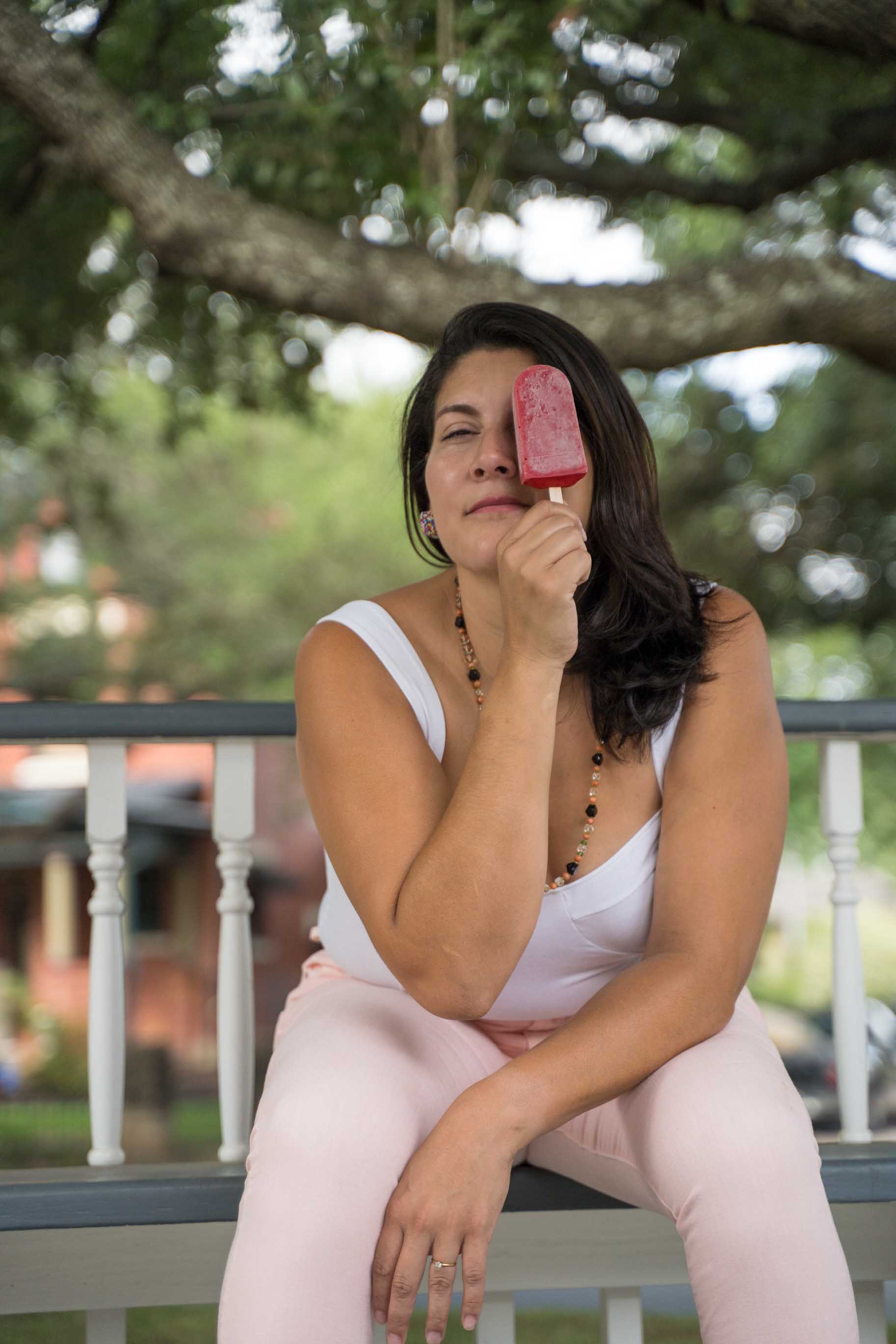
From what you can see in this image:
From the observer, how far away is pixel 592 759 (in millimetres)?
1915

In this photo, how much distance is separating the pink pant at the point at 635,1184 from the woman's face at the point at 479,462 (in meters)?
0.71

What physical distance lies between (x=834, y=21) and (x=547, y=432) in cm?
286

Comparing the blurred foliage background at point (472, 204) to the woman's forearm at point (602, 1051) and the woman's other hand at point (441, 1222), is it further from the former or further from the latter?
the woman's other hand at point (441, 1222)

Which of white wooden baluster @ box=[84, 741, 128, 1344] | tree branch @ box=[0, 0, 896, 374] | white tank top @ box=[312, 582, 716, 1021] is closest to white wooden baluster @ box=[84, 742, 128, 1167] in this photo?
white wooden baluster @ box=[84, 741, 128, 1344]

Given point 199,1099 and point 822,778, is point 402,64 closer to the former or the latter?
point 822,778

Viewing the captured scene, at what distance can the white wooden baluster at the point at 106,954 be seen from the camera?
7.03 feet

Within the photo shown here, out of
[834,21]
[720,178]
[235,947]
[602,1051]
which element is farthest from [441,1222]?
[720,178]

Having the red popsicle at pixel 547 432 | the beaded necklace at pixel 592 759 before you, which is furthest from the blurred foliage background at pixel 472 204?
the red popsicle at pixel 547 432

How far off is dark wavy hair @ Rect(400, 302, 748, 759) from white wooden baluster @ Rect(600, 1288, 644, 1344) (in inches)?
36.6

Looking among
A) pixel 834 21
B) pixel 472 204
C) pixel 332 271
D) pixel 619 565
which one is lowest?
pixel 619 565

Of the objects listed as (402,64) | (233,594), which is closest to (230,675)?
(233,594)

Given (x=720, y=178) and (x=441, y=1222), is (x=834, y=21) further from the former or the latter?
(x=441, y=1222)

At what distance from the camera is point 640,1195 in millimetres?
1654

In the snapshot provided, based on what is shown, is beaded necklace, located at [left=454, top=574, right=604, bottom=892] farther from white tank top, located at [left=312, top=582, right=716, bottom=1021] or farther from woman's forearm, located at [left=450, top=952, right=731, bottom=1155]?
woman's forearm, located at [left=450, top=952, right=731, bottom=1155]
